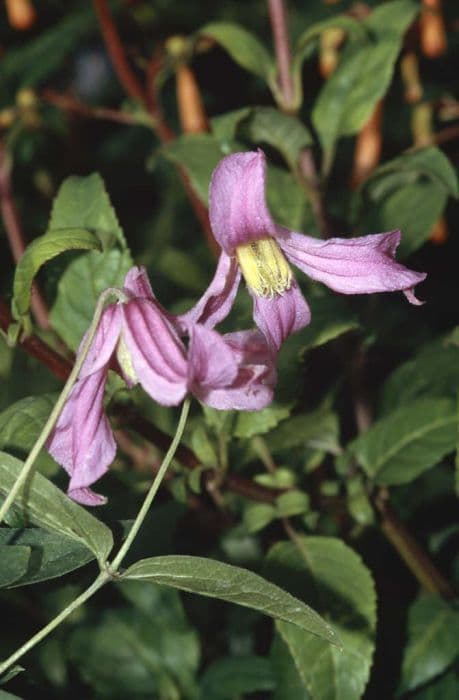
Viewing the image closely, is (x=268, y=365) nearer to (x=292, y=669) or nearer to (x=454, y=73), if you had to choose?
(x=292, y=669)

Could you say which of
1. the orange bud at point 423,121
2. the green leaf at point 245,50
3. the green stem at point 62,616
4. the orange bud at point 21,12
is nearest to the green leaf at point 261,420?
the green stem at point 62,616

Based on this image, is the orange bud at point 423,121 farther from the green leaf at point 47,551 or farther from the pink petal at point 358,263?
the green leaf at point 47,551

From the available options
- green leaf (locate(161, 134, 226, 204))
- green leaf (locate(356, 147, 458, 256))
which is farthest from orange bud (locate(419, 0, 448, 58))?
green leaf (locate(161, 134, 226, 204))

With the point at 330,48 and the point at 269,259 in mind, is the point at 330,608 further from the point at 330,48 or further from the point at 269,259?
the point at 330,48

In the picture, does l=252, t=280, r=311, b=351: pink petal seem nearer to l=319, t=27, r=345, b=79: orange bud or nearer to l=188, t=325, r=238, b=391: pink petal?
l=188, t=325, r=238, b=391: pink petal

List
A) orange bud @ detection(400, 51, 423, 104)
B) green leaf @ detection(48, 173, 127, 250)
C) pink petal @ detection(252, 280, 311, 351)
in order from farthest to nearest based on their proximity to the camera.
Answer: orange bud @ detection(400, 51, 423, 104) < green leaf @ detection(48, 173, 127, 250) < pink petal @ detection(252, 280, 311, 351)

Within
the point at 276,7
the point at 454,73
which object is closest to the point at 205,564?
the point at 276,7
